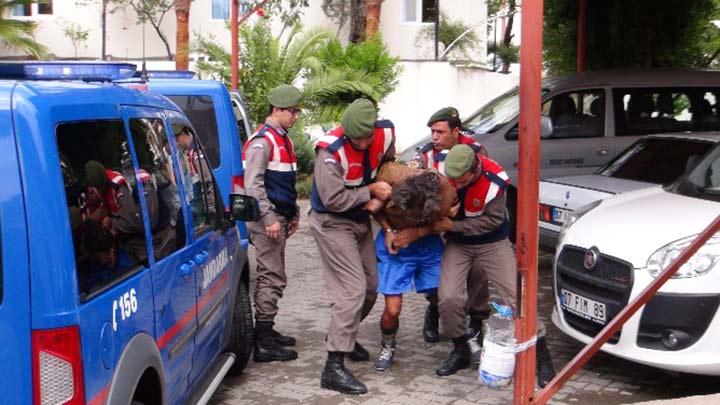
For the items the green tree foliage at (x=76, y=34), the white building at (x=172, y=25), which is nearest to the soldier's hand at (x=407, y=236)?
the white building at (x=172, y=25)

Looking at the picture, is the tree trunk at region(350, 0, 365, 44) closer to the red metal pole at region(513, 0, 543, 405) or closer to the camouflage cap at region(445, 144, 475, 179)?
the camouflage cap at region(445, 144, 475, 179)

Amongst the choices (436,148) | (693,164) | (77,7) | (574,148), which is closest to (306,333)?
(436,148)

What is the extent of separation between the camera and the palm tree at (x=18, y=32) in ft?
59.5

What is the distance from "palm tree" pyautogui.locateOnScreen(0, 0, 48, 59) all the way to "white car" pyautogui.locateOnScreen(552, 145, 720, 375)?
14528 mm

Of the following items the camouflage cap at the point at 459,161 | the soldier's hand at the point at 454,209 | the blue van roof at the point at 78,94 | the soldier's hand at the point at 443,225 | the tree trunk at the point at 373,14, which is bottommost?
the soldier's hand at the point at 443,225

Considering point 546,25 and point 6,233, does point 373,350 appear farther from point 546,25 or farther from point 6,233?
point 546,25

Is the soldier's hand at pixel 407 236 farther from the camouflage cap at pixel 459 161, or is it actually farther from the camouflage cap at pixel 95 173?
the camouflage cap at pixel 95 173

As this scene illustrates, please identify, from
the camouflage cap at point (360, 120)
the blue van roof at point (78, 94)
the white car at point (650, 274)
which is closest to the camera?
the blue van roof at point (78, 94)

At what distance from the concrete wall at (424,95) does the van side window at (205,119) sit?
12.3 metres

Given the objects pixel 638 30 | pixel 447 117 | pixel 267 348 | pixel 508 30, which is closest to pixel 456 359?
pixel 267 348

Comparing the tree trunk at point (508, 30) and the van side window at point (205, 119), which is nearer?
the van side window at point (205, 119)

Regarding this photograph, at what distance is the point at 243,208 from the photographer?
18.2 feet

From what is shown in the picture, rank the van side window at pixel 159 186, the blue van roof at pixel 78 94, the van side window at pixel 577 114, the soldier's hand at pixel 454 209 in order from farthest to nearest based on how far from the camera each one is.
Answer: the van side window at pixel 577 114 < the soldier's hand at pixel 454 209 < the van side window at pixel 159 186 < the blue van roof at pixel 78 94

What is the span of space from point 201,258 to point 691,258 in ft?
8.68
